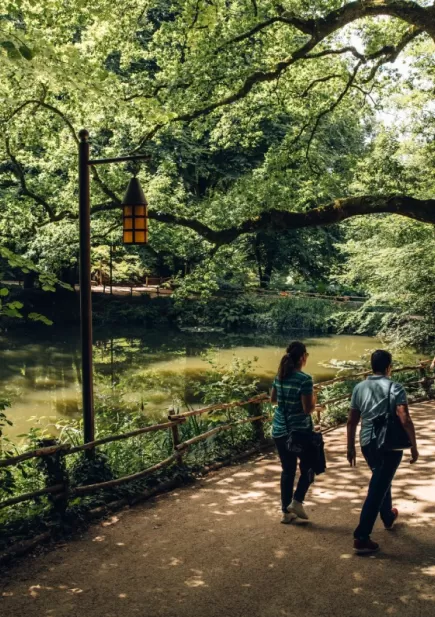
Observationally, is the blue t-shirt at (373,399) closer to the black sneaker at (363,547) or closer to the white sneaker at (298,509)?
the black sneaker at (363,547)

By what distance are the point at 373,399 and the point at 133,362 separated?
20081mm

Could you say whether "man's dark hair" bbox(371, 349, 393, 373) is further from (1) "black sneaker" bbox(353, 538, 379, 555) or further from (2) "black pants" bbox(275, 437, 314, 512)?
(1) "black sneaker" bbox(353, 538, 379, 555)

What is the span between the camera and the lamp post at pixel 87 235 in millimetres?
7613

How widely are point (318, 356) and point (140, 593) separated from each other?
72.5 ft

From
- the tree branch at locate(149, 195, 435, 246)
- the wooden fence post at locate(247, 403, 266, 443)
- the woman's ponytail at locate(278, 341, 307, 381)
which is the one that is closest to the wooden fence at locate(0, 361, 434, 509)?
the wooden fence post at locate(247, 403, 266, 443)

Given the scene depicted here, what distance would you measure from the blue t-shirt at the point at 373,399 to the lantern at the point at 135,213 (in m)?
4.01

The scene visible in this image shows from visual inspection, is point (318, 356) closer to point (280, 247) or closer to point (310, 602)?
point (280, 247)

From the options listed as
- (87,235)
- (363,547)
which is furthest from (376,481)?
(87,235)

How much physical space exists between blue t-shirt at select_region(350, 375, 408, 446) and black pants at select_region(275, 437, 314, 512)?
80 centimetres

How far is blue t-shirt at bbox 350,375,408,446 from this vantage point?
16.4 feet

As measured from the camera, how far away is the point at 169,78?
12477mm

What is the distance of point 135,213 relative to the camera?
26.8ft

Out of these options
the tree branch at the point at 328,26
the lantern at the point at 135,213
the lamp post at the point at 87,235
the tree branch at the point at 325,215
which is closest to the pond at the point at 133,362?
the tree branch at the point at 325,215

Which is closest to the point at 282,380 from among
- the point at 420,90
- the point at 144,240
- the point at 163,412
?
the point at 144,240
